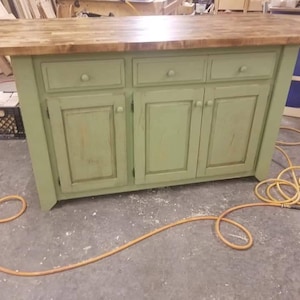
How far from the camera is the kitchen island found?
1295 mm

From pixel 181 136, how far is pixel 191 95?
23 centimetres

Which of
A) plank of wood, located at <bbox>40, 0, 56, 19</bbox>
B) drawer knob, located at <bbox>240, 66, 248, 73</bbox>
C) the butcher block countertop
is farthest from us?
plank of wood, located at <bbox>40, 0, 56, 19</bbox>

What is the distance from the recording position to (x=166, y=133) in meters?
1.57

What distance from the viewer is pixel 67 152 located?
151 centimetres

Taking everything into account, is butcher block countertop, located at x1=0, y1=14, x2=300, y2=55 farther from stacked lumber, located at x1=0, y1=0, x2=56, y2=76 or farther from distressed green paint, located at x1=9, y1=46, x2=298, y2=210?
stacked lumber, located at x1=0, y1=0, x2=56, y2=76

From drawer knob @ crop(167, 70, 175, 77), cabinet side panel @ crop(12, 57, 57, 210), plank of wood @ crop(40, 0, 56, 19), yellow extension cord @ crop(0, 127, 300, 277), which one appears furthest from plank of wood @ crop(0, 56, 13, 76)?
drawer knob @ crop(167, 70, 175, 77)

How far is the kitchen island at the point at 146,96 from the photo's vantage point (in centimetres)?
129

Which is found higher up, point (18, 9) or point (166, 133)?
point (18, 9)

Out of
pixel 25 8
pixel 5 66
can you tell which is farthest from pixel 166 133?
pixel 25 8

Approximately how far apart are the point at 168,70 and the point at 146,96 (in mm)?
155

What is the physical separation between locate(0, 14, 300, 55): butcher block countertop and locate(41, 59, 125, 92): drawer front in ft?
0.26

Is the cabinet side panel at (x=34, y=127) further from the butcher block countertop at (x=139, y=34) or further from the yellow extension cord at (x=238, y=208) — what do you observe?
the yellow extension cord at (x=238, y=208)

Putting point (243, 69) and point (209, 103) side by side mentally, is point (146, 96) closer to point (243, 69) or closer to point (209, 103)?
point (209, 103)

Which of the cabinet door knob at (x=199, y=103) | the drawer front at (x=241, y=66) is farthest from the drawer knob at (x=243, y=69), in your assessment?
the cabinet door knob at (x=199, y=103)
